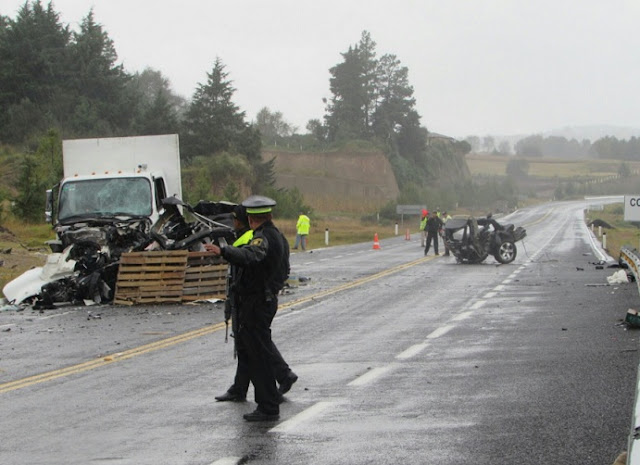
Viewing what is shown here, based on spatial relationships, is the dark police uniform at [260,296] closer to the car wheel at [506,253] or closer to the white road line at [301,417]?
the white road line at [301,417]

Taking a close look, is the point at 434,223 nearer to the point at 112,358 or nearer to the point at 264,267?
the point at 112,358

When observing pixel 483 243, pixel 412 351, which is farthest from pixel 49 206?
pixel 483 243

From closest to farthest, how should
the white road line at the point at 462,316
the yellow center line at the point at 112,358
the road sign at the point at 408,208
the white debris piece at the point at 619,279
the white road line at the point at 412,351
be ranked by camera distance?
1. the yellow center line at the point at 112,358
2. the white road line at the point at 412,351
3. the white road line at the point at 462,316
4. the white debris piece at the point at 619,279
5. the road sign at the point at 408,208

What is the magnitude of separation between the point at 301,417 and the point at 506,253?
2357 centimetres

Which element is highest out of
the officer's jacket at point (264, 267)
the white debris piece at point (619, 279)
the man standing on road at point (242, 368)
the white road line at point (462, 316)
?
the officer's jacket at point (264, 267)

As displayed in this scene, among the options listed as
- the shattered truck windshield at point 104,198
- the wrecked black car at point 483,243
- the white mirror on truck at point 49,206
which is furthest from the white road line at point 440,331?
the wrecked black car at point 483,243

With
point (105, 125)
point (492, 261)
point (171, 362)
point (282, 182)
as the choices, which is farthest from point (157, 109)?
point (171, 362)

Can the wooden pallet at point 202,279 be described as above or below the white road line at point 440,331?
above

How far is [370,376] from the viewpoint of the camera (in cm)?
930

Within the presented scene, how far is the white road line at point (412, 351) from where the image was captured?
10680 mm

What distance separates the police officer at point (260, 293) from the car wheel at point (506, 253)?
908 inches

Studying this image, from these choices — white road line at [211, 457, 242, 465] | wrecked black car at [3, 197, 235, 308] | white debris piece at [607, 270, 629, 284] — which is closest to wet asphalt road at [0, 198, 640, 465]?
white road line at [211, 457, 242, 465]

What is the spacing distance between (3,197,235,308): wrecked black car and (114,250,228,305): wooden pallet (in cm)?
39

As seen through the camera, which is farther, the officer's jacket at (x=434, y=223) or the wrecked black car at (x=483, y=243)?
the officer's jacket at (x=434, y=223)
